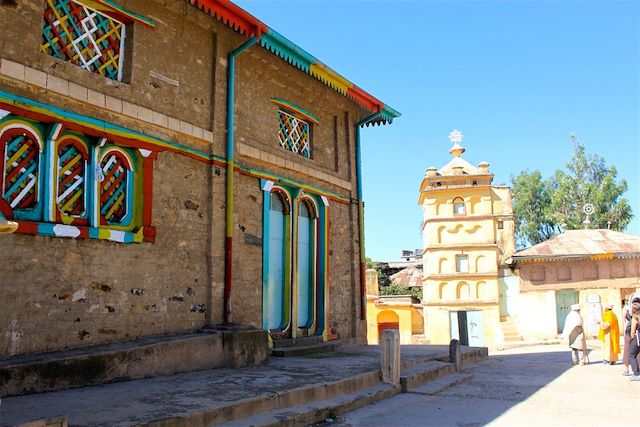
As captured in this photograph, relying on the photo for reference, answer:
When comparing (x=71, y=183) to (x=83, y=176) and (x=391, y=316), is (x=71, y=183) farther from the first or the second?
(x=391, y=316)

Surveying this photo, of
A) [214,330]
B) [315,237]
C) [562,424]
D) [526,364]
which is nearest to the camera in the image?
[562,424]

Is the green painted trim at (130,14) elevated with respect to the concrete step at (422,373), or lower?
elevated

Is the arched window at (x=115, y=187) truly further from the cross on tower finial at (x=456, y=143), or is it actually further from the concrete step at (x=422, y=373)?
the cross on tower finial at (x=456, y=143)

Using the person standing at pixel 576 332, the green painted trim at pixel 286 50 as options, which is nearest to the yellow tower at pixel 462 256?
the person standing at pixel 576 332

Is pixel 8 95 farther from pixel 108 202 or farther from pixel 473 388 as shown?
pixel 473 388

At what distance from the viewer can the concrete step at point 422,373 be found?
8539 millimetres

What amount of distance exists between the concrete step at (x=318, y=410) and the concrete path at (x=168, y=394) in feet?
0.77

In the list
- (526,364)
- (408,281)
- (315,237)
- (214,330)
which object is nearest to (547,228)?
(408,281)

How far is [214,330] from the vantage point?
27.9 feet

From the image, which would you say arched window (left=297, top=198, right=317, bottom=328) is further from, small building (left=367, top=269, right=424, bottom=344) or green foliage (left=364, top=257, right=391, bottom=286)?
green foliage (left=364, top=257, right=391, bottom=286)

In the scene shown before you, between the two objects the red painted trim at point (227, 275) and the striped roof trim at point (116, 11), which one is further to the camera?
the red painted trim at point (227, 275)

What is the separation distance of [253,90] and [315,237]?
11.0 ft

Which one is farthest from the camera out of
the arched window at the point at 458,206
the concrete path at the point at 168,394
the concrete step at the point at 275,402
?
the arched window at the point at 458,206

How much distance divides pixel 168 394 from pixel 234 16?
5925 mm
